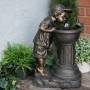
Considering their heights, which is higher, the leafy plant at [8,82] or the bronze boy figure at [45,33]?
the bronze boy figure at [45,33]

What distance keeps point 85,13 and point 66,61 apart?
29.6 inches

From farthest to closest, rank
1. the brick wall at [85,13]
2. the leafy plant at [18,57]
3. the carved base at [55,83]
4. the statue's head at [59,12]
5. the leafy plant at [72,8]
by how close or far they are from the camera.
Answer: the brick wall at [85,13], the leafy plant at [72,8], the leafy plant at [18,57], the carved base at [55,83], the statue's head at [59,12]

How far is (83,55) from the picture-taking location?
3133mm

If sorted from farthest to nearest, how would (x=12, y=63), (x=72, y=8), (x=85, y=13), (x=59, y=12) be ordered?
1. (x=85, y=13)
2. (x=72, y=8)
3. (x=12, y=63)
4. (x=59, y=12)

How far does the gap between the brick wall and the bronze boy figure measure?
0.63m

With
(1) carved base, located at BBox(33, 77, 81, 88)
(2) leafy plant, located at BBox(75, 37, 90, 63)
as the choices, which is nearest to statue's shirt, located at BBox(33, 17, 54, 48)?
(1) carved base, located at BBox(33, 77, 81, 88)

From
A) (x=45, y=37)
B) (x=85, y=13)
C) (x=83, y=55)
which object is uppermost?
(x=85, y=13)

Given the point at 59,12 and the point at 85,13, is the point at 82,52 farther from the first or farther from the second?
the point at 59,12

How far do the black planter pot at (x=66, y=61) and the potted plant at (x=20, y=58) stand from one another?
0.28 metres

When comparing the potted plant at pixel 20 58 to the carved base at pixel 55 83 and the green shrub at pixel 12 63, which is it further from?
the carved base at pixel 55 83

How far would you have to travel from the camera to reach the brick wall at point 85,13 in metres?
3.33

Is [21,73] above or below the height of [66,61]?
below

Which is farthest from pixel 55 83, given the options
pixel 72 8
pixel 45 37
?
pixel 72 8

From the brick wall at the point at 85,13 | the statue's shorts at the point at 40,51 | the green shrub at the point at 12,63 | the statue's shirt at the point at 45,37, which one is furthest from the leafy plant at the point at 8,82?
the brick wall at the point at 85,13
